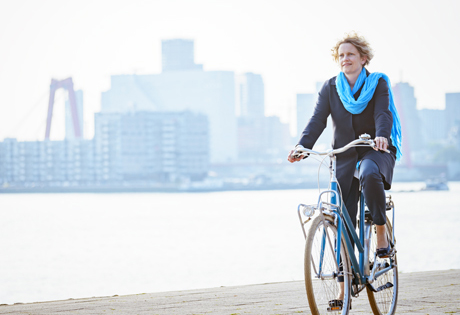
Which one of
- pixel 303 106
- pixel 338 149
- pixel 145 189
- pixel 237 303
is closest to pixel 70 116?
pixel 303 106

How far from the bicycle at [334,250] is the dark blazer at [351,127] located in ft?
0.16

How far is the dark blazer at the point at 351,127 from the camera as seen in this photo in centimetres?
256

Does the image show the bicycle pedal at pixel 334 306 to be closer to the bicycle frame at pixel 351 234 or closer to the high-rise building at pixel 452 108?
the bicycle frame at pixel 351 234

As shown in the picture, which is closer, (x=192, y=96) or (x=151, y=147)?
(x=151, y=147)

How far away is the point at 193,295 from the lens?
11.8 ft

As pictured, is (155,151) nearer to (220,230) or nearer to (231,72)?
(231,72)

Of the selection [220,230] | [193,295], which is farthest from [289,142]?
[193,295]

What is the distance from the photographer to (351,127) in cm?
266

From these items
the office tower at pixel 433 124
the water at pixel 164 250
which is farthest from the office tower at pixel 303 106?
the water at pixel 164 250

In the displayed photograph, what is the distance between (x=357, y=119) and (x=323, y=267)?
59 centimetres

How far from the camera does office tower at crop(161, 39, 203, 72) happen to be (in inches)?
5256

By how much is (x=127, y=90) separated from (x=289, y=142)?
3208cm

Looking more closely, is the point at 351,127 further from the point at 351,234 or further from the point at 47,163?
the point at 47,163

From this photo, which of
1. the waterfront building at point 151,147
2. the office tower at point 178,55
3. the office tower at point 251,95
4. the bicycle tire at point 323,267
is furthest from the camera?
the office tower at point 251,95
